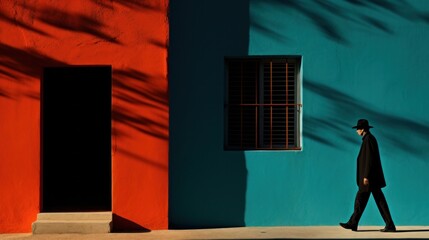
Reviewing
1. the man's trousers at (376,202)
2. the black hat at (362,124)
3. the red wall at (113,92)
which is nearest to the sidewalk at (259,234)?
the man's trousers at (376,202)

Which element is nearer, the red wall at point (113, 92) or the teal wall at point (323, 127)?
the red wall at point (113, 92)

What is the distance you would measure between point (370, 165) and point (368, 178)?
0.57ft

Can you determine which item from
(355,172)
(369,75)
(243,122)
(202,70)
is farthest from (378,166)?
(202,70)

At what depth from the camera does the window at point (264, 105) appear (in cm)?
926

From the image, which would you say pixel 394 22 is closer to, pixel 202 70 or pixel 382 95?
pixel 382 95

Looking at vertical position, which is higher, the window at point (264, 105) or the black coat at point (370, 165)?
the window at point (264, 105)

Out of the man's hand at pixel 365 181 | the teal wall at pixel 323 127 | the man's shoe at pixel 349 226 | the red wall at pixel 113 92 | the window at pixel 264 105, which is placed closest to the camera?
the man's hand at pixel 365 181

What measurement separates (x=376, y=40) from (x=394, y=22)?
367mm

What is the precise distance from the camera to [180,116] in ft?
29.9

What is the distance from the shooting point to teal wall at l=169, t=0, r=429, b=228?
9.05 meters

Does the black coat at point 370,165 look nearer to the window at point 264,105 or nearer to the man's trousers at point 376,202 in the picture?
the man's trousers at point 376,202

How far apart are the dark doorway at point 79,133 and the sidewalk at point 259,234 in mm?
2523

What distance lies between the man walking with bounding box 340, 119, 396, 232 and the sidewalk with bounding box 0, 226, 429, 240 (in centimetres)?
24

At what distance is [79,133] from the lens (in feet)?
37.8
